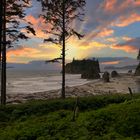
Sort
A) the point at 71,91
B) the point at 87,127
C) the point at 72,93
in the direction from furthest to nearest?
1. the point at 71,91
2. the point at 72,93
3. the point at 87,127

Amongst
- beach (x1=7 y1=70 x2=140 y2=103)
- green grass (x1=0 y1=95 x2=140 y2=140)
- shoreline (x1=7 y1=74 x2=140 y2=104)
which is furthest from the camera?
beach (x1=7 y1=70 x2=140 y2=103)

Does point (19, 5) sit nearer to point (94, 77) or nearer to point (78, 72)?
point (94, 77)

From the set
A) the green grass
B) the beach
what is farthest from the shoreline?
the green grass

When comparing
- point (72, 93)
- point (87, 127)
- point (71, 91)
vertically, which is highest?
point (87, 127)

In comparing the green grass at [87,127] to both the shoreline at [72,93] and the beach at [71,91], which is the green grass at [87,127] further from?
the beach at [71,91]

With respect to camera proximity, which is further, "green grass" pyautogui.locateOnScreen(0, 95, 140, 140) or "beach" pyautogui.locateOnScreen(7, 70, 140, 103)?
"beach" pyautogui.locateOnScreen(7, 70, 140, 103)

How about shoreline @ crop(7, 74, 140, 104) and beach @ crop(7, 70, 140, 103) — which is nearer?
shoreline @ crop(7, 74, 140, 104)

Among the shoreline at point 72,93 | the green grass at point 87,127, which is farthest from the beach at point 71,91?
the green grass at point 87,127

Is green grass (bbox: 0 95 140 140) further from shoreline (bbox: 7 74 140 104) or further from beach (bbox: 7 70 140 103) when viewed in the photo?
beach (bbox: 7 70 140 103)

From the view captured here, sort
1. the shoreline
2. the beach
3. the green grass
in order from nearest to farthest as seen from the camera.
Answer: the green grass
the shoreline
the beach

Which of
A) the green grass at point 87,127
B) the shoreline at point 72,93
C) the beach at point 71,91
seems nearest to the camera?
the green grass at point 87,127

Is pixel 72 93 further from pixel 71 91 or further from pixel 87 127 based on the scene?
pixel 87 127

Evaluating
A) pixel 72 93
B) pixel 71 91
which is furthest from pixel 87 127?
pixel 71 91

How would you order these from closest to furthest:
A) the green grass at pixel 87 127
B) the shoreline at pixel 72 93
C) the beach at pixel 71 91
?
the green grass at pixel 87 127 < the shoreline at pixel 72 93 < the beach at pixel 71 91
